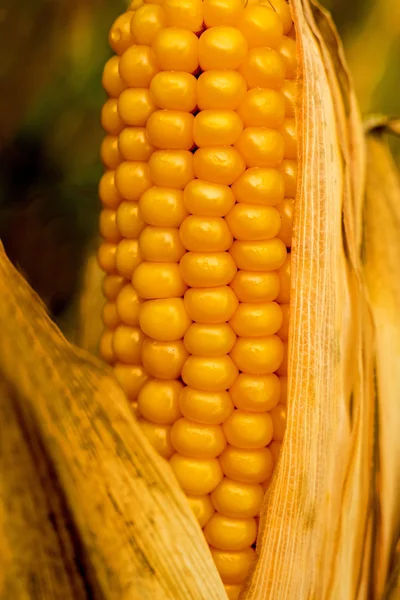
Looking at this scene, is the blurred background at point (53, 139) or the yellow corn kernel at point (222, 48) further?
the blurred background at point (53, 139)

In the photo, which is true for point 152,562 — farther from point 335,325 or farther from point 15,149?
point 15,149

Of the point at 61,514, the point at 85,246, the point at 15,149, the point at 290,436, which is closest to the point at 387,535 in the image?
the point at 290,436

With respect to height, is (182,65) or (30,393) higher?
(182,65)

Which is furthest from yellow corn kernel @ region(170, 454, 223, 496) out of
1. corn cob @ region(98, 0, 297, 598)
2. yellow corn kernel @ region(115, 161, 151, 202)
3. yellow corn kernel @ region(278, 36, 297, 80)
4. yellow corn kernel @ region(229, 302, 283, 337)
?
yellow corn kernel @ region(278, 36, 297, 80)

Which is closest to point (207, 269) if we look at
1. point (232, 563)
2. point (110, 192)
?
point (110, 192)

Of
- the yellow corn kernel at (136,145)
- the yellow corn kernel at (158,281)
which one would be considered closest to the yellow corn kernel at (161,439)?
the yellow corn kernel at (158,281)

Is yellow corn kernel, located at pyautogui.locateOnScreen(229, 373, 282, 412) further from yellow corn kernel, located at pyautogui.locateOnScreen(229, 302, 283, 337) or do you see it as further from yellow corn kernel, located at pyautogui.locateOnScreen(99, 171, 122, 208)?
yellow corn kernel, located at pyautogui.locateOnScreen(99, 171, 122, 208)

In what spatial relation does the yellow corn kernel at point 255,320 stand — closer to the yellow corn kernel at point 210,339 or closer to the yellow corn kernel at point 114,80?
the yellow corn kernel at point 210,339
